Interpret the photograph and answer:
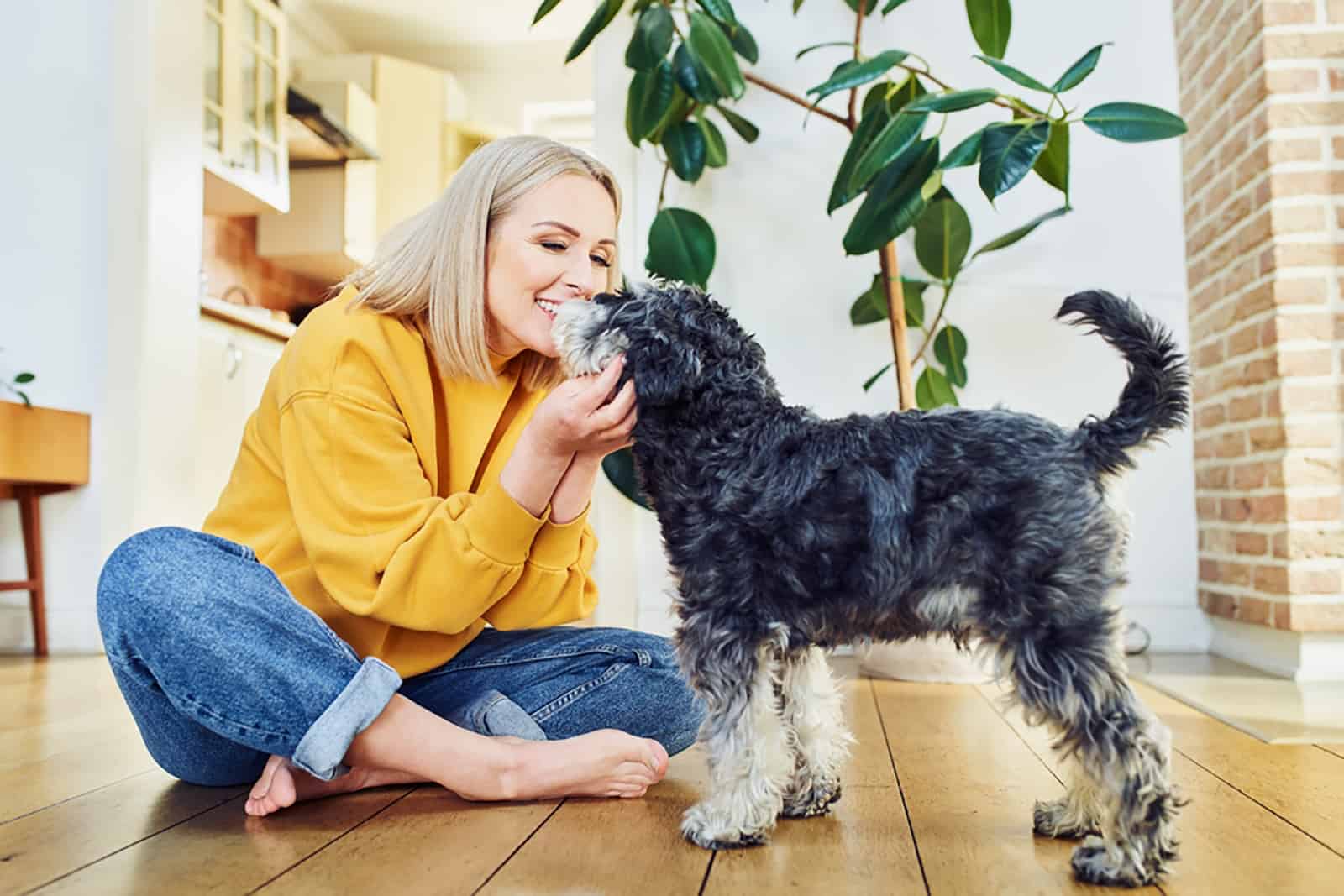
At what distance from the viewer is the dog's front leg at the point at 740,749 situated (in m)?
1.38

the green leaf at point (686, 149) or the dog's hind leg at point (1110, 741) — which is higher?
the green leaf at point (686, 149)

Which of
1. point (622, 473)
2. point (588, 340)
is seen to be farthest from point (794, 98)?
point (588, 340)

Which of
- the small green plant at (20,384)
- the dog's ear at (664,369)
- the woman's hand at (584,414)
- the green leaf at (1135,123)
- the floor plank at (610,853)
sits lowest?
the floor plank at (610,853)

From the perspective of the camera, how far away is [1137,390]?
4.29ft

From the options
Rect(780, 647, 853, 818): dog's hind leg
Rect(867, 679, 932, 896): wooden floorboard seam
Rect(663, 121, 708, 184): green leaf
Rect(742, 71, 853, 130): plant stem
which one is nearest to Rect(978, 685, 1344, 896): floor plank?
Rect(867, 679, 932, 896): wooden floorboard seam

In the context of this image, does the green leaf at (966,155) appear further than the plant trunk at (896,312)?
No

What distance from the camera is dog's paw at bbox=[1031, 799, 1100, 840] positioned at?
143cm

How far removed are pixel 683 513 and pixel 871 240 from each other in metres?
1.62

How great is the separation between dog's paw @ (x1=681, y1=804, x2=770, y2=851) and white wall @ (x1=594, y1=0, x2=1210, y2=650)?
7.18ft

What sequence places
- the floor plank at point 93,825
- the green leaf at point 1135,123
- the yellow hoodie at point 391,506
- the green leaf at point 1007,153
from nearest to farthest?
the floor plank at point 93,825
the yellow hoodie at point 391,506
the green leaf at point 1007,153
the green leaf at point 1135,123

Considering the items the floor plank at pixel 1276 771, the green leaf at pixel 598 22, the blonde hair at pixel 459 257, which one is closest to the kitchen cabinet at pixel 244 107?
the green leaf at pixel 598 22

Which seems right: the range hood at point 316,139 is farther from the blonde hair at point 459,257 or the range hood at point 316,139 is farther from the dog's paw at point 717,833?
the dog's paw at point 717,833

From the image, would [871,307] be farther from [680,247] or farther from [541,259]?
[541,259]

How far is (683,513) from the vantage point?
1459mm
